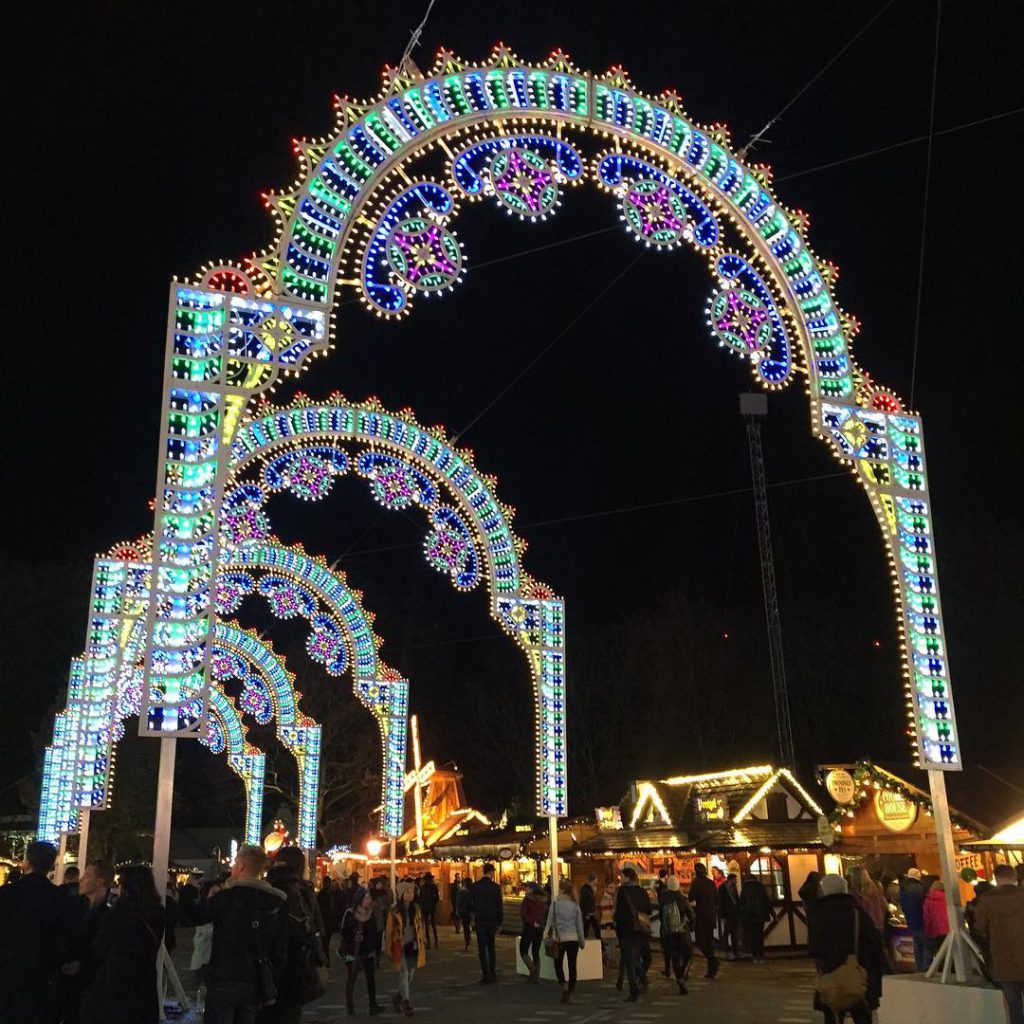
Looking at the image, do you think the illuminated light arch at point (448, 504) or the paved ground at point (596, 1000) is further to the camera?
A: the illuminated light arch at point (448, 504)

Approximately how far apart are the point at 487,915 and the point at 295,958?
8.18 meters

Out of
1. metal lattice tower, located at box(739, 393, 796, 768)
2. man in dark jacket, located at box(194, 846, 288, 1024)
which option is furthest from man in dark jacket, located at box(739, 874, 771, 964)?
man in dark jacket, located at box(194, 846, 288, 1024)

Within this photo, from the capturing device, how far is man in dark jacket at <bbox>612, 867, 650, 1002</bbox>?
12086 mm

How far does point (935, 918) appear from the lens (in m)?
12.0

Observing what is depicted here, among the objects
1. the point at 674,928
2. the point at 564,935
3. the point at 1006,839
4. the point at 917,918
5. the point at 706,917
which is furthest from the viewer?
the point at 1006,839

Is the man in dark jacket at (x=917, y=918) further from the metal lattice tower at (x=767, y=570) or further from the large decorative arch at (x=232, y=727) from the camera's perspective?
the metal lattice tower at (x=767, y=570)

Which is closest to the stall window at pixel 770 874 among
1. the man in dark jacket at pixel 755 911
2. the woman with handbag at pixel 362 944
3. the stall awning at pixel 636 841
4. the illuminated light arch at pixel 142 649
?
the stall awning at pixel 636 841

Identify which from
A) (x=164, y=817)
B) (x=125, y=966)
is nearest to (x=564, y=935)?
(x=164, y=817)

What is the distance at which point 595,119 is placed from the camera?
9.69 meters

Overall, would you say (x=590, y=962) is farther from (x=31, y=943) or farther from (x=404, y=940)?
(x=31, y=943)

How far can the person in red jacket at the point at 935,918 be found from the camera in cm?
1192

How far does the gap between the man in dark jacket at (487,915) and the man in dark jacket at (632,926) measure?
5.26 feet

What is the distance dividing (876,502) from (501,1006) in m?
7.04

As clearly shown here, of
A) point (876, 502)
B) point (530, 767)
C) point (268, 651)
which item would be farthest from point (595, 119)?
point (530, 767)
